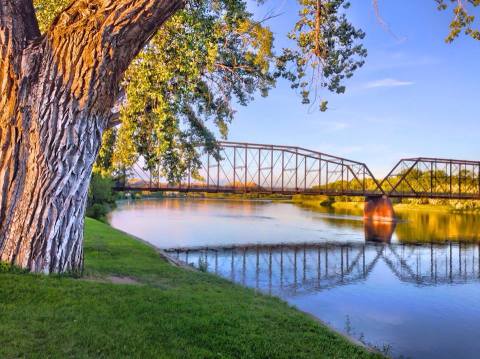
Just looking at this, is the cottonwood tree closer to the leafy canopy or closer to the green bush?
the leafy canopy

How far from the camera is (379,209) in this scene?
6794cm

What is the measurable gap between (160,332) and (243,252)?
2194cm

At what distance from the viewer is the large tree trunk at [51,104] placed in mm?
7992

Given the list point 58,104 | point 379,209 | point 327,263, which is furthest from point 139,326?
point 379,209

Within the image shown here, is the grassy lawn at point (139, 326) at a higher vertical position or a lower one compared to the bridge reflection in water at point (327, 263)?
higher

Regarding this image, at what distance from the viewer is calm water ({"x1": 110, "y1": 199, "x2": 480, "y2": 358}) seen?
12.1 m

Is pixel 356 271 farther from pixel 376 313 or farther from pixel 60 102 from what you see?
pixel 60 102

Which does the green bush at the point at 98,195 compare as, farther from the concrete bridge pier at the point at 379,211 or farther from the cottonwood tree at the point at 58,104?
the cottonwood tree at the point at 58,104

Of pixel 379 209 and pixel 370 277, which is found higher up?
pixel 379 209

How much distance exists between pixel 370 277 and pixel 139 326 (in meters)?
17.4

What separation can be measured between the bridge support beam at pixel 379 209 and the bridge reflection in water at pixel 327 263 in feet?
102

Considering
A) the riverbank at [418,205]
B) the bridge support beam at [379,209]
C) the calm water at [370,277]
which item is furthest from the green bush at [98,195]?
the riverbank at [418,205]

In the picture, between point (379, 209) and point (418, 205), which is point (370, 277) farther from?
point (418, 205)

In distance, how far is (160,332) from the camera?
5957mm
